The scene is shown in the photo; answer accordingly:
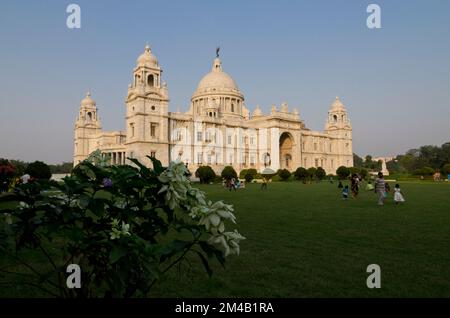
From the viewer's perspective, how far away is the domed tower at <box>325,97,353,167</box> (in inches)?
2840

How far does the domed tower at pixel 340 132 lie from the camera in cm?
7212

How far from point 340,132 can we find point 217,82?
87.8 ft

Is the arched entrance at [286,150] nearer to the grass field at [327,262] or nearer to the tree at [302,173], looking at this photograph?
the tree at [302,173]

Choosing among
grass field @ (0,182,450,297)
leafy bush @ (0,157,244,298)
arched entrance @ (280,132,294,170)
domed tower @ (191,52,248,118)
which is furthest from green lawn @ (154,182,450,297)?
domed tower @ (191,52,248,118)

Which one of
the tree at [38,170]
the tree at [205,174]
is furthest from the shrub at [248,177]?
the tree at [38,170]

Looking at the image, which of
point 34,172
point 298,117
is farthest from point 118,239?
point 298,117

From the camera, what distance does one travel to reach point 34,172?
26156 mm

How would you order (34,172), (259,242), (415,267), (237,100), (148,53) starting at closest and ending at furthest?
(415,267) < (259,242) < (34,172) < (148,53) < (237,100)

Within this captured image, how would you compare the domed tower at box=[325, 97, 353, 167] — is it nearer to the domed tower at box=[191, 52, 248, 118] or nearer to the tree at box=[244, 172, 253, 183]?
the domed tower at box=[191, 52, 248, 118]

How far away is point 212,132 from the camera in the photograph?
52281 millimetres

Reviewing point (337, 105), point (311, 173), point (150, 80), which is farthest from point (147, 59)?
point (337, 105)
